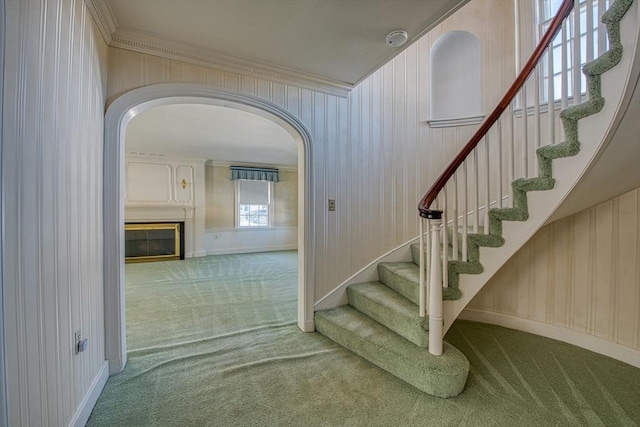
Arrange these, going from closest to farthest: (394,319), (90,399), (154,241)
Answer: (90,399)
(394,319)
(154,241)

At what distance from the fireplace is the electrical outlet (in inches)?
199

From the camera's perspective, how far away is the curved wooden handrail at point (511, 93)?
1658 mm

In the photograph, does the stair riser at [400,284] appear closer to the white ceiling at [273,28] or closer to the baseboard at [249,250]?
the white ceiling at [273,28]

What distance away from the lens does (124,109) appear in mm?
1818

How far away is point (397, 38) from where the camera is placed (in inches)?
72.2

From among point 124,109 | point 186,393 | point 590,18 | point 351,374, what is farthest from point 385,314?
point 124,109

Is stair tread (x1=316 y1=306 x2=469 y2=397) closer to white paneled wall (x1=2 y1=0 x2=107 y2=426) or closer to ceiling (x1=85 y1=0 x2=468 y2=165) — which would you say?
white paneled wall (x1=2 y1=0 x2=107 y2=426)

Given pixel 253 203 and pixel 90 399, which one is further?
pixel 253 203

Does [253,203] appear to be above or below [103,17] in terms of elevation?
below

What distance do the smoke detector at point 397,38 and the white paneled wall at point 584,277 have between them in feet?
6.98

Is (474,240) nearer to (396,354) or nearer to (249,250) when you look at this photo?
(396,354)

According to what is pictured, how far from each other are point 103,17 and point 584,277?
13.3 ft

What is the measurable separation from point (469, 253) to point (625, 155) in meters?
1.02

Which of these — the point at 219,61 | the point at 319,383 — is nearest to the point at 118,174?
the point at 219,61
